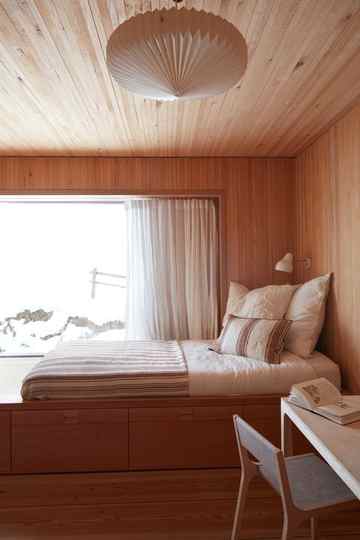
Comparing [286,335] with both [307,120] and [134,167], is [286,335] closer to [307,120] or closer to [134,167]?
[307,120]

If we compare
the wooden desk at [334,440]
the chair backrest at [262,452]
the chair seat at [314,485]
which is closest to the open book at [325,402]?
the wooden desk at [334,440]

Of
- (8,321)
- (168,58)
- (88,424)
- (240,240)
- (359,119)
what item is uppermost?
(359,119)

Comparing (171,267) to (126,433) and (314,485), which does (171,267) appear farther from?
(314,485)

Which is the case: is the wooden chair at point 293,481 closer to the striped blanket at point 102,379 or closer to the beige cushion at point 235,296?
the striped blanket at point 102,379

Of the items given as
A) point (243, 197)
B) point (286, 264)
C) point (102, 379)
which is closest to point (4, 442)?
point (102, 379)

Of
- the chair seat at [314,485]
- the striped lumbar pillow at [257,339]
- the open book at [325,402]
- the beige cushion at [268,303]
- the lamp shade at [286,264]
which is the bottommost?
the chair seat at [314,485]

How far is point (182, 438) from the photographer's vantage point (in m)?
2.61

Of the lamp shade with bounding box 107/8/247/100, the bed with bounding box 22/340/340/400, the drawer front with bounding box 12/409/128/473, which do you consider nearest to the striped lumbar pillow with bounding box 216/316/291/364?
the bed with bounding box 22/340/340/400

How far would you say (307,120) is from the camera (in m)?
2.90

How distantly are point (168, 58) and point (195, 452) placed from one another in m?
2.24

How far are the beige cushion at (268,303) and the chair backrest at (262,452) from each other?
5.21ft

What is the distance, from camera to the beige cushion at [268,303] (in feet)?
10.3

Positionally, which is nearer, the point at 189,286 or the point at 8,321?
the point at 189,286

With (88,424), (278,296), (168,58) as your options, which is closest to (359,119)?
(278,296)
